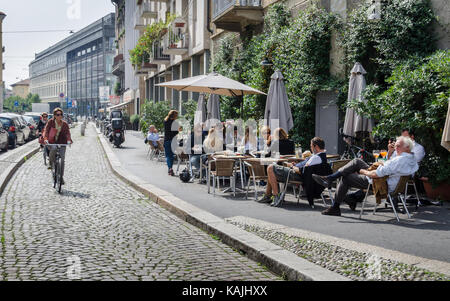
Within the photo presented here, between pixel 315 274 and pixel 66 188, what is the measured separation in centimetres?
816

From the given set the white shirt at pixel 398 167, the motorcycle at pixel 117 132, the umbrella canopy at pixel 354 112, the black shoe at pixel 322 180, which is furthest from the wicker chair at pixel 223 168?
the motorcycle at pixel 117 132

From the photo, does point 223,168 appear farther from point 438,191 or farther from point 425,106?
point 438,191

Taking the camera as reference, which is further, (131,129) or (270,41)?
(131,129)

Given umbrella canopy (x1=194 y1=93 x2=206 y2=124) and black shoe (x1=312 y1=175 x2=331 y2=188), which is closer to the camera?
black shoe (x1=312 y1=175 x2=331 y2=188)

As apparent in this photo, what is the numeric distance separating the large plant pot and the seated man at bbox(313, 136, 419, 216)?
1718 millimetres

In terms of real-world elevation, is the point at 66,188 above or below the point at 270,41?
below

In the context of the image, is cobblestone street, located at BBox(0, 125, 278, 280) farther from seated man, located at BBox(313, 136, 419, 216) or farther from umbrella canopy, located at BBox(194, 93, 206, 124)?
umbrella canopy, located at BBox(194, 93, 206, 124)

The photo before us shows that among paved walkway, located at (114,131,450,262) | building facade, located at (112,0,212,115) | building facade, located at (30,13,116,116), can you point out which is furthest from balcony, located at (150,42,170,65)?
building facade, located at (30,13,116,116)

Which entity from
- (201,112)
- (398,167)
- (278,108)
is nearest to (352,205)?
(398,167)

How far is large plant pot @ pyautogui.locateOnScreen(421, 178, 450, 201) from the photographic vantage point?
364 inches

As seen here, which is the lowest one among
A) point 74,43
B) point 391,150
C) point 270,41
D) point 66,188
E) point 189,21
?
point 66,188
